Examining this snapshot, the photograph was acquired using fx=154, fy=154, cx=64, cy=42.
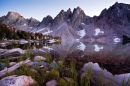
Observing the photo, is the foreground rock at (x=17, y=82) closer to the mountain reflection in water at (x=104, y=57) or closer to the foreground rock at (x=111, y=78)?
the foreground rock at (x=111, y=78)

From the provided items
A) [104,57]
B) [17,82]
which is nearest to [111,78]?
[17,82]

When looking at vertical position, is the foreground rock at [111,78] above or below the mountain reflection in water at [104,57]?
above

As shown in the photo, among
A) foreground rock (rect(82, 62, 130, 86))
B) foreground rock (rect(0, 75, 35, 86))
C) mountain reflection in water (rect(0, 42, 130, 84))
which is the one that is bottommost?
mountain reflection in water (rect(0, 42, 130, 84))

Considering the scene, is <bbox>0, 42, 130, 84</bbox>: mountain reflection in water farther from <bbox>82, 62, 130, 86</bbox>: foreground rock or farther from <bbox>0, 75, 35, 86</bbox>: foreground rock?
<bbox>0, 75, 35, 86</bbox>: foreground rock

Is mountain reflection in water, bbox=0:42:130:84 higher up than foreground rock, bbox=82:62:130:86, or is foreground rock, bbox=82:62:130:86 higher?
foreground rock, bbox=82:62:130:86

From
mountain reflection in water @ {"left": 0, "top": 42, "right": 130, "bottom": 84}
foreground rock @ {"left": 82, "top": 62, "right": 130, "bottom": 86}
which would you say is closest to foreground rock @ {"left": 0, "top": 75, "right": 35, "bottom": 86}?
foreground rock @ {"left": 82, "top": 62, "right": 130, "bottom": 86}

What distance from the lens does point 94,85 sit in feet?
27.6

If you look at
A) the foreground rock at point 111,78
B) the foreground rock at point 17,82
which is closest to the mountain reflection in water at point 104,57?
the foreground rock at point 111,78

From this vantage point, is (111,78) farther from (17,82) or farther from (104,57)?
(104,57)

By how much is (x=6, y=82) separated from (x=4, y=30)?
10281 centimetres

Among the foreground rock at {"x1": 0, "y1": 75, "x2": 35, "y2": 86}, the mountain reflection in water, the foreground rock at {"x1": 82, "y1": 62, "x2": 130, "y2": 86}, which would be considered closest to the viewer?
the foreground rock at {"x1": 0, "y1": 75, "x2": 35, "y2": 86}

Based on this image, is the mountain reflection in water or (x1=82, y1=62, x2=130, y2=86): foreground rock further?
the mountain reflection in water

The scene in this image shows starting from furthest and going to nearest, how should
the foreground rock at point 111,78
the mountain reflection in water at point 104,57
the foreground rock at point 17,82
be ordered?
the mountain reflection in water at point 104,57, the foreground rock at point 111,78, the foreground rock at point 17,82

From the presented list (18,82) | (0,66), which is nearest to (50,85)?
(18,82)
